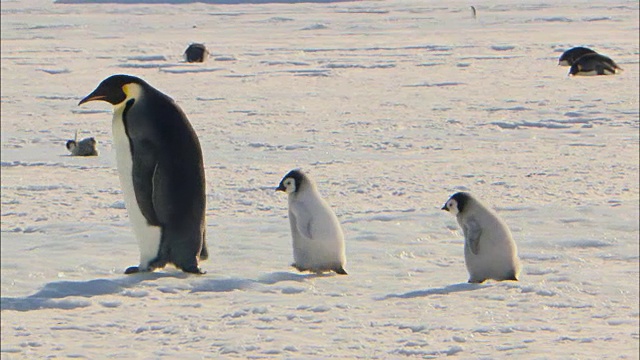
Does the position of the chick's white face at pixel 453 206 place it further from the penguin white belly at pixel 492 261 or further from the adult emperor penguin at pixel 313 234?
the adult emperor penguin at pixel 313 234

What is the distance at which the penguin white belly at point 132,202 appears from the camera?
4117mm

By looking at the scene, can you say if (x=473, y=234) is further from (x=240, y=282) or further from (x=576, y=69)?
(x=576, y=69)

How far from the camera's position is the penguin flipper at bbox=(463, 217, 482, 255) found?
4.00m

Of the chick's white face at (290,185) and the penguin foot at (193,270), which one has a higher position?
the chick's white face at (290,185)

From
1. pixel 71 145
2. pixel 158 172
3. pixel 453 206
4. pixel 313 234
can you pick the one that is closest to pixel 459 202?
pixel 453 206

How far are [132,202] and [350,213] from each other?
1473 mm

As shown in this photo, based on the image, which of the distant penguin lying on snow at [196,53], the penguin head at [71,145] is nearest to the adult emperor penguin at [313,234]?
the penguin head at [71,145]

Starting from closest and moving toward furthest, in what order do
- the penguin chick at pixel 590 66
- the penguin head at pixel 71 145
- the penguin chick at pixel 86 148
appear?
the penguin chick at pixel 86 148 → the penguin head at pixel 71 145 → the penguin chick at pixel 590 66

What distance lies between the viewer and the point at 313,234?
13.5 ft

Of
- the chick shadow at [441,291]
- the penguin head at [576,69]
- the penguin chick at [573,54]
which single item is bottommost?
the chick shadow at [441,291]

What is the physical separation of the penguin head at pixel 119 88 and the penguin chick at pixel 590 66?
1045cm

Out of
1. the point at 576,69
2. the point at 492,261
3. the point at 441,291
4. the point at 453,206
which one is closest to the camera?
the point at 441,291

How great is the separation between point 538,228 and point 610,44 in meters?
15.4

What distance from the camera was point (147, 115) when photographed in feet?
13.4
